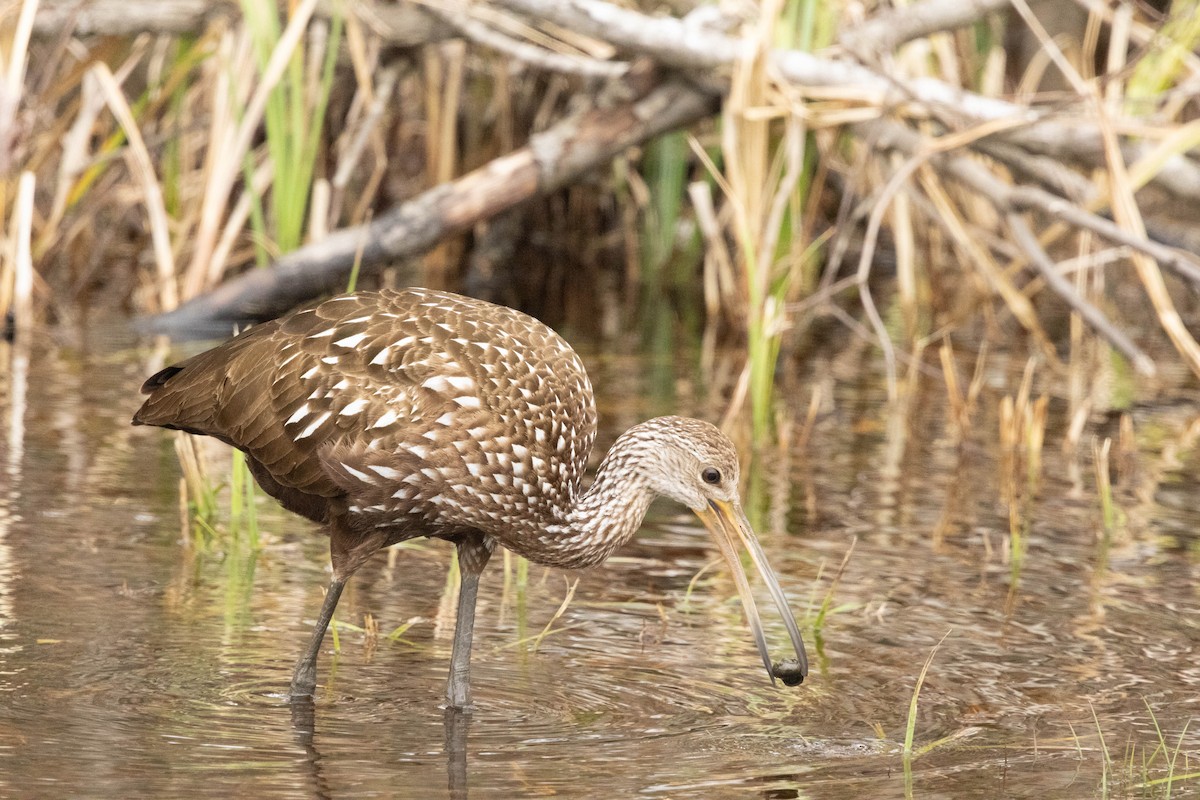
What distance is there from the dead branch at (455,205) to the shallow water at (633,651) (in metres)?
1.64

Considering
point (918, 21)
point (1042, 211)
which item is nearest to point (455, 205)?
point (918, 21)

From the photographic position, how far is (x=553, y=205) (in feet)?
46.4

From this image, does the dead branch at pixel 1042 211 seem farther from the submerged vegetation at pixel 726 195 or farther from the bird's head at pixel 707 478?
the bird's head at pixel 707 478

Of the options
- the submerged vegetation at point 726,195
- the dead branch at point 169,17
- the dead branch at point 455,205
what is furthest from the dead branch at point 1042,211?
the dead branch at point 169,17

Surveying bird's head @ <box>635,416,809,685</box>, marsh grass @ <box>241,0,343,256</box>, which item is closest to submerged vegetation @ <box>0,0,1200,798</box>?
marsh grass @ <box>241,0,343,256</box>

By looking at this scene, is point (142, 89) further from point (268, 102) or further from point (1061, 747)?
point (1061, 747)

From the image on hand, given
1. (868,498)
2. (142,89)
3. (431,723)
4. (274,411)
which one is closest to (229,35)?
(142,89)

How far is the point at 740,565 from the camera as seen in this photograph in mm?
4707

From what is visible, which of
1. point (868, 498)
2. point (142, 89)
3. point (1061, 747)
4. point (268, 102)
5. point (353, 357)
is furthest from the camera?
point (142, 89)

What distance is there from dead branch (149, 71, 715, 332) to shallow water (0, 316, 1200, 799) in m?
1.64

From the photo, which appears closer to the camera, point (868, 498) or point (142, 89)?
point (868, 498)

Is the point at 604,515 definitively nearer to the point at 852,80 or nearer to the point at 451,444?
the point at 451,444

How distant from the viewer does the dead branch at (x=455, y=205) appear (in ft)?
30.6

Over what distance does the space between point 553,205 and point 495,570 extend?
8.21 metres
